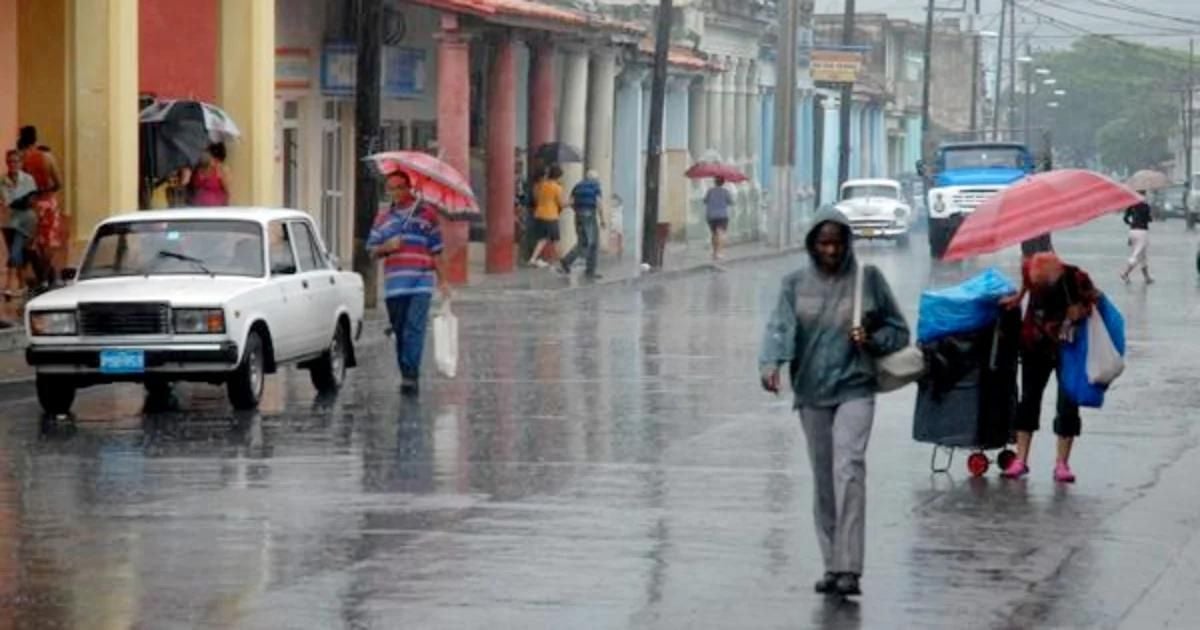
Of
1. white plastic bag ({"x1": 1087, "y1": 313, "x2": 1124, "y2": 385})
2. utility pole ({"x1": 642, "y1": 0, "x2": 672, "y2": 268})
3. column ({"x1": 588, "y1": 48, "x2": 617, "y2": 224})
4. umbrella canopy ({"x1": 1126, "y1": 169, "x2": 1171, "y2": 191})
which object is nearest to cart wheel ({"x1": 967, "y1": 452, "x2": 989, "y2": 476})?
white plastic bag ({"x1": 1087, "y1": 313, "x2": 1124, "y2": 385})

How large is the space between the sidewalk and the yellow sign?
8.49m

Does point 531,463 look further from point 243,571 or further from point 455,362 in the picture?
point 455,362

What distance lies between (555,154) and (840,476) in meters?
35.2

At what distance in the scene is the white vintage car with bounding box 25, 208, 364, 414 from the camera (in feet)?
65.2

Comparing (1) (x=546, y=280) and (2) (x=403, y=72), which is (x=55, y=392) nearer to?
(1) (x=546, y=280)

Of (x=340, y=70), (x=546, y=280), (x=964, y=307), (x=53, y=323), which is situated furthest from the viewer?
(x=546, y=280)

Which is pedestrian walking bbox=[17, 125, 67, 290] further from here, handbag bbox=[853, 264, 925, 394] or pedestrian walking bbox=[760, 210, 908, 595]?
handbag bbox=[853, 264, 925, 394]

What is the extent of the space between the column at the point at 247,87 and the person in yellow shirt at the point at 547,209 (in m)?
10.6

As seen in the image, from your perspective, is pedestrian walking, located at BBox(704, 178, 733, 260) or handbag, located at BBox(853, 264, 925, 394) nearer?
handbag, located at BBox(853, 264, 925, 394)

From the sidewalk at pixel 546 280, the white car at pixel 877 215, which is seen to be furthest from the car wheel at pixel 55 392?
the white car at pixel 877 215

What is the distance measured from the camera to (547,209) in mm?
45594

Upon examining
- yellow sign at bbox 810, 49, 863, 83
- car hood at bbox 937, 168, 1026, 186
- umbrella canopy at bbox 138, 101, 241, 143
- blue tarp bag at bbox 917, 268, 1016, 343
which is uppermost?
yellow sign at bbox 810, 49, 863, 83

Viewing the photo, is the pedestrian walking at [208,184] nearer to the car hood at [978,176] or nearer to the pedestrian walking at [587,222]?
the pedestrian walking at [587,222]

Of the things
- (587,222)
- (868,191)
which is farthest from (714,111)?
(587,222)
